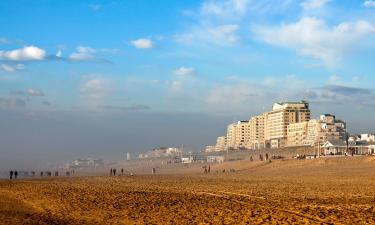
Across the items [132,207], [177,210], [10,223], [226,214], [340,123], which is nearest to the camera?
[10,223]

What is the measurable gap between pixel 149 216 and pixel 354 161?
48.5 m

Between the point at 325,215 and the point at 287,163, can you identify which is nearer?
the point at 325,215

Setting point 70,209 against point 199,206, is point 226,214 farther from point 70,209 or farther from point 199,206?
point 70,209

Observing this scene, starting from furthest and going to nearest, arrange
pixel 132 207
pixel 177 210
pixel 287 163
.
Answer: pixel 287 163
pixel 132 207
pixel 177 210

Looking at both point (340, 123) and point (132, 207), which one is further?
point (340, 123)

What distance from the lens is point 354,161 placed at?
58594mm

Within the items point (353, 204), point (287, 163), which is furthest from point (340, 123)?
point (353, 204)

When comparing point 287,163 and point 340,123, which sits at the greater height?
point 340,123

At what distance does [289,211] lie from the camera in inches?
608

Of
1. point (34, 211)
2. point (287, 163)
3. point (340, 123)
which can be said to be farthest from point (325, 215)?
point (340, 123)

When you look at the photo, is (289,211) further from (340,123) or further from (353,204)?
(340,123)

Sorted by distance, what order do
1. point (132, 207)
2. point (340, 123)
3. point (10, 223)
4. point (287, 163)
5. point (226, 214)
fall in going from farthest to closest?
point (340, 123) → point (287, 163) → point (132, 207) → point (226, 214) → point (10, 223)

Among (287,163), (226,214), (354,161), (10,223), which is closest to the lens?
(10,223)

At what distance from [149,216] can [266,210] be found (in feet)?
13.2
